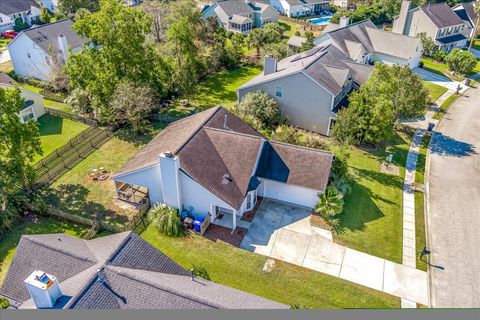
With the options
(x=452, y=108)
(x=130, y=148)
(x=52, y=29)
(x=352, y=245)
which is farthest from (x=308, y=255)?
(x=52, y=29)

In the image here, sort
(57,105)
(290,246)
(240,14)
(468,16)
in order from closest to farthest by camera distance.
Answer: (290,246)
(57,105)
(468,16)
(240,14)

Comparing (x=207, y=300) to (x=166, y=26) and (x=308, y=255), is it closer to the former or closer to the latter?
(x=308, y=255)

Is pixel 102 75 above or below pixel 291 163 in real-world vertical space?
above

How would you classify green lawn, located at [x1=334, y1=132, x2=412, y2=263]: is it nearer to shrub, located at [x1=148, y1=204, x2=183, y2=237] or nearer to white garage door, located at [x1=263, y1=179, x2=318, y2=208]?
white garage door, located at [x1=263, y1=179, x2=318, y2=208]

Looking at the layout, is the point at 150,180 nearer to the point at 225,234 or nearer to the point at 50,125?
the point at 225,234

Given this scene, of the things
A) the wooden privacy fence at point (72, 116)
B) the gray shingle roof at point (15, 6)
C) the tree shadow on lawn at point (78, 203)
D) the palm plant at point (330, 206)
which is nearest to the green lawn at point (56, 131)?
the wooden privacy fence at point (72, 116)

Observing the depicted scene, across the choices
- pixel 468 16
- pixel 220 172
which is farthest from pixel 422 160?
pixel 468 16
